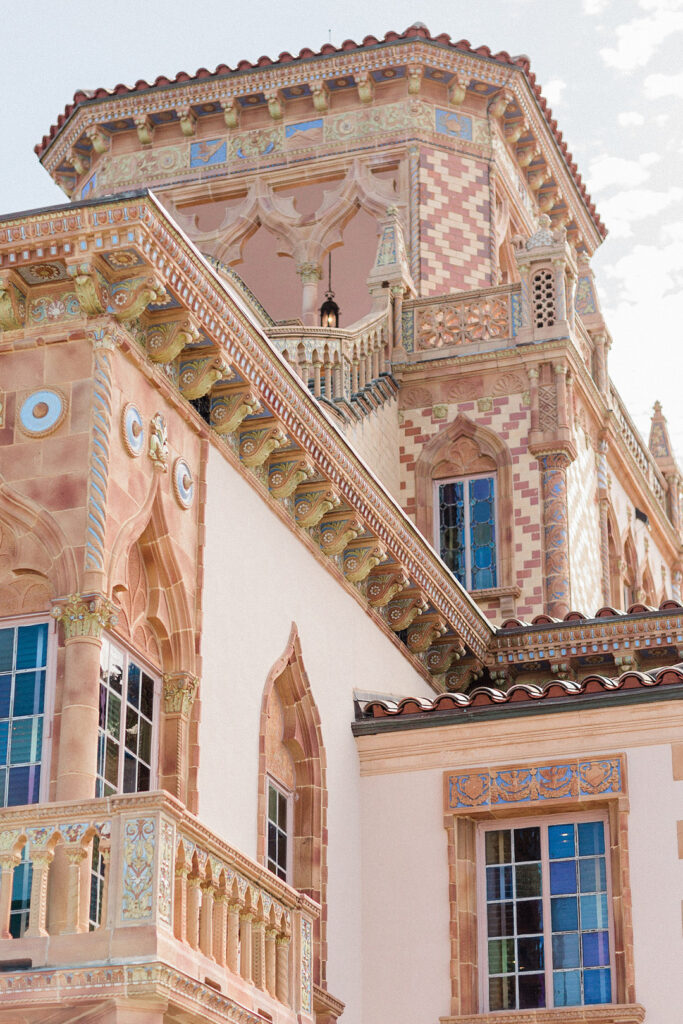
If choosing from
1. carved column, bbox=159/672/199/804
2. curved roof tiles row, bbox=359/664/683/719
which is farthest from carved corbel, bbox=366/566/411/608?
carved column, bbox=159/672/199/804

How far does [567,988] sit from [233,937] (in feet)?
14.2

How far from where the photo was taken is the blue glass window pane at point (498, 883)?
53.4 ft

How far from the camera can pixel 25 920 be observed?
12.1 meters

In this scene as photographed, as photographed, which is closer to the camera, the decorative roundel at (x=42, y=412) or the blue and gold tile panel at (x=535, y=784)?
the decorative roundel at (x=42, y=412)

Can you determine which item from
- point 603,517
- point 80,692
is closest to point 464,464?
point 603,517

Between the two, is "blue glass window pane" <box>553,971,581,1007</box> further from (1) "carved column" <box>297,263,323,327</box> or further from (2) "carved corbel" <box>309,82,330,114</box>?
(2) "carved corbel" <box>309,82,330,114</box>

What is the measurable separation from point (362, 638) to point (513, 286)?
364 inches

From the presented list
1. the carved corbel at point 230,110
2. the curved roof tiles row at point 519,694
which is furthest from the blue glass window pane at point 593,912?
the carved corbel at point 230,110

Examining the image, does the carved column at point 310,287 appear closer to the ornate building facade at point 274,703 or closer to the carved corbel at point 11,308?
the ornate building facade at point 274,703

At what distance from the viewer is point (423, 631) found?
19.2m

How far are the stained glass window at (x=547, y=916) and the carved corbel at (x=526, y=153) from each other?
16.0 metres

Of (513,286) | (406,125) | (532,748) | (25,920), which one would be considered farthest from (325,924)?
(406,125)

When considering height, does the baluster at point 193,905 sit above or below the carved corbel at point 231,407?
below

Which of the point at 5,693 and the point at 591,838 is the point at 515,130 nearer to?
the point at 591,838
